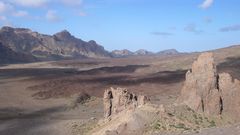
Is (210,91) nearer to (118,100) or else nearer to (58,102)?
(118,100)

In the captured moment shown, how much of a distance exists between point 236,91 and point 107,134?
902 centimetres

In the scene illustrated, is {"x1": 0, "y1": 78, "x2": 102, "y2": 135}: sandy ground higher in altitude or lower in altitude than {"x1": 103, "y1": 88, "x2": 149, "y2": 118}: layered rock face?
lower

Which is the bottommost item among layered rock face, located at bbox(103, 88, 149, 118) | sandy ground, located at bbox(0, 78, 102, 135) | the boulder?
sandy ground, located at bbox(0, 78, 102, 135)

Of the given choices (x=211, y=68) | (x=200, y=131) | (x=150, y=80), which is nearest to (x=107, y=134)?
(x=200, y=131)

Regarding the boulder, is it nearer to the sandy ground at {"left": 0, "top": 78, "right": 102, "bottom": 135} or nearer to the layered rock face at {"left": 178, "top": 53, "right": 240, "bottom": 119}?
the layered rock face at {"left": 178, "top": 53, "right": 240, "bottom": 119}

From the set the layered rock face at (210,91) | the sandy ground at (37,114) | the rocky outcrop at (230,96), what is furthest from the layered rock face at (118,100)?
the rocky outcrop at (230,96)

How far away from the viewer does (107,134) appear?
28328 mm

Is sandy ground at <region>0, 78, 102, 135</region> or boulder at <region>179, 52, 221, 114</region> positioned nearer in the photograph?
boulder at <region>179, 52, 221, 114</region>

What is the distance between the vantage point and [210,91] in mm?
31547

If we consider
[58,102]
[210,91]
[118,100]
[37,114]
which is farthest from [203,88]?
[58,102]

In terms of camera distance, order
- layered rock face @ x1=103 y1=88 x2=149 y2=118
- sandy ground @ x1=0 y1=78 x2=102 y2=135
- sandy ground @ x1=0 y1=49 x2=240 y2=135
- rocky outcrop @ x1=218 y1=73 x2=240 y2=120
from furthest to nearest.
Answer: sandy ground @ x1=0 y1=49 x2=240 y2=135
sandy ground @ x1=0 y1=78 x2=102 y2=135
layered rock face @ x1=103 y1=88 x2=149 y2=118
rocky outcrop @ x1=218 y1=73 x2=240 y2=120

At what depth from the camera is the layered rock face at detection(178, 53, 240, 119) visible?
30719 mm

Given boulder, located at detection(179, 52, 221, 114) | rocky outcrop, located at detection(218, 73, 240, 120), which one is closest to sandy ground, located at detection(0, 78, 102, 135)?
boulder, located at detection(179, 52, 221, 114)

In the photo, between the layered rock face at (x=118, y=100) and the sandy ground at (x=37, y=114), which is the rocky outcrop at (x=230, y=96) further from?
the sandy ground at (x=37, y=114)
